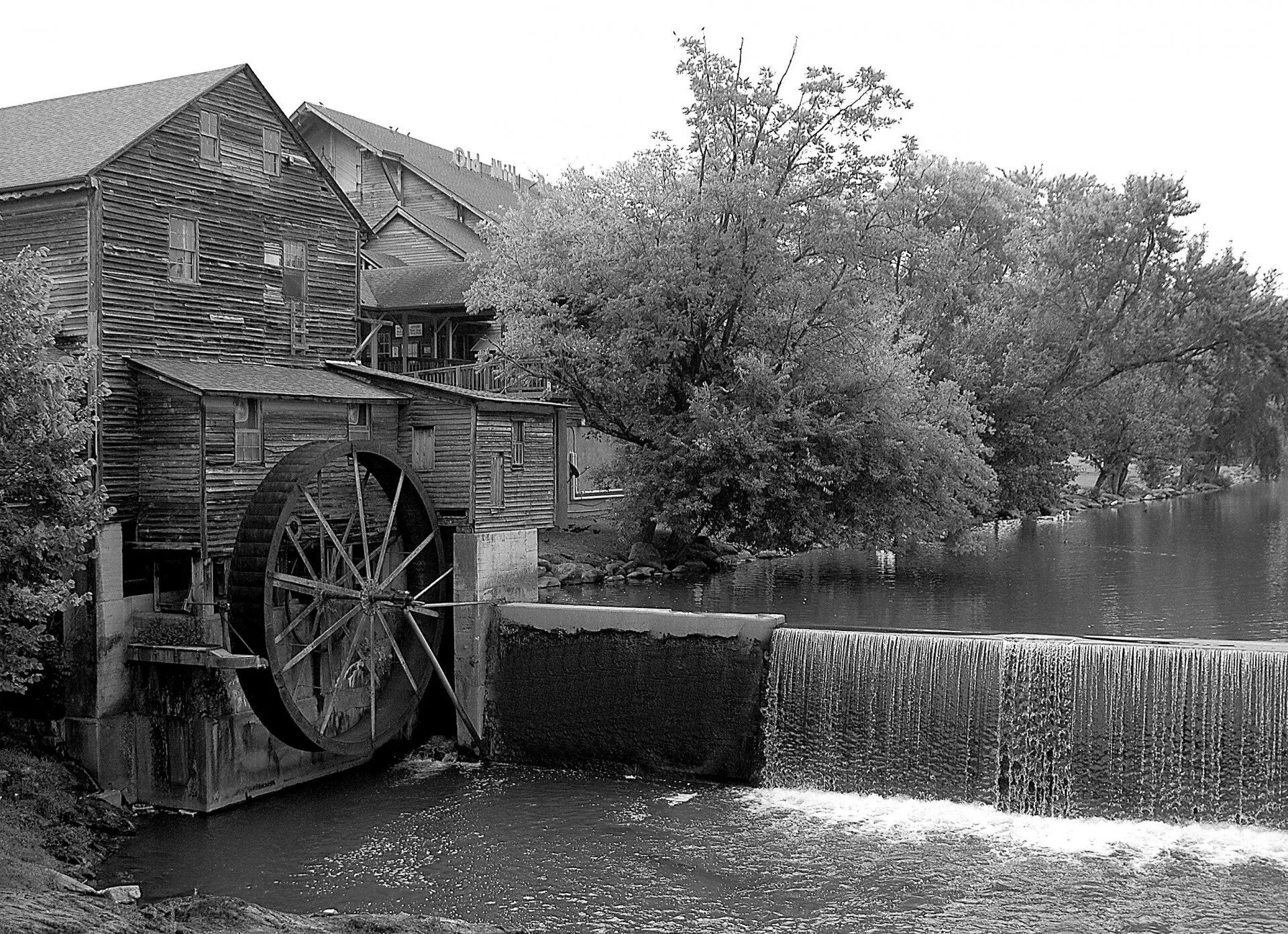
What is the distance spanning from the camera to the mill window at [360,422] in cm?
2270

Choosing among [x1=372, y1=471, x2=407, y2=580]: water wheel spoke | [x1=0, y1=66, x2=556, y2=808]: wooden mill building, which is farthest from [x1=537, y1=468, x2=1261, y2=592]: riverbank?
[x1=372, y1=471, x2=407, y2=580]: water wheel spoke

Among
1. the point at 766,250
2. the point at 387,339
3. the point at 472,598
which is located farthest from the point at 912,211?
the point at 472,598

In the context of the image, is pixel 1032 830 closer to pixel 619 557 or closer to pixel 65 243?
pixel 65 243

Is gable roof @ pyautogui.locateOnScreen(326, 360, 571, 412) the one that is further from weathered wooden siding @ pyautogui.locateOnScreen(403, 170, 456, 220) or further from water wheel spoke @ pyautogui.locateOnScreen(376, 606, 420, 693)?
weathered wooden siding @ pyautogui.locateOnScreen(403, 170, 456, 220)

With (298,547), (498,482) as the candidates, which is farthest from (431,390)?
(298,547)

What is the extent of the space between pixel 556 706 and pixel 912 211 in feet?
100

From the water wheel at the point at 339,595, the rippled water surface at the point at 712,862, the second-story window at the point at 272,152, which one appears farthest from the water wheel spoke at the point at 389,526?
the second-story window at the point at 272,152

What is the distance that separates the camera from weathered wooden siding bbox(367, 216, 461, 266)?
4250 cm

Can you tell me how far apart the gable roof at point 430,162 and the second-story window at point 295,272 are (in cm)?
1887

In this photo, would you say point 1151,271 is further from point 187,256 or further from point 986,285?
point 187,256

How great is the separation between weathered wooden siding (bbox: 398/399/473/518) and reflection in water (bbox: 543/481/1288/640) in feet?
22.8

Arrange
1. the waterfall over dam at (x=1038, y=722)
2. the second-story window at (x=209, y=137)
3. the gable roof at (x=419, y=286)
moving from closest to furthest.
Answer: the waterfall over dam at (x=1038, y=722) → the second-story window at (x=209, y=137) → the gable roof at (x=419, y=286)

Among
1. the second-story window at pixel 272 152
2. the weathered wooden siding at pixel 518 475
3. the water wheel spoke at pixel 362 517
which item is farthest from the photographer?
the weathered wooden siding at pixel 518 475

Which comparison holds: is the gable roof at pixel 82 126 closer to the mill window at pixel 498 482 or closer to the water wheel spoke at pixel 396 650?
the mill window at pixel 498 482
